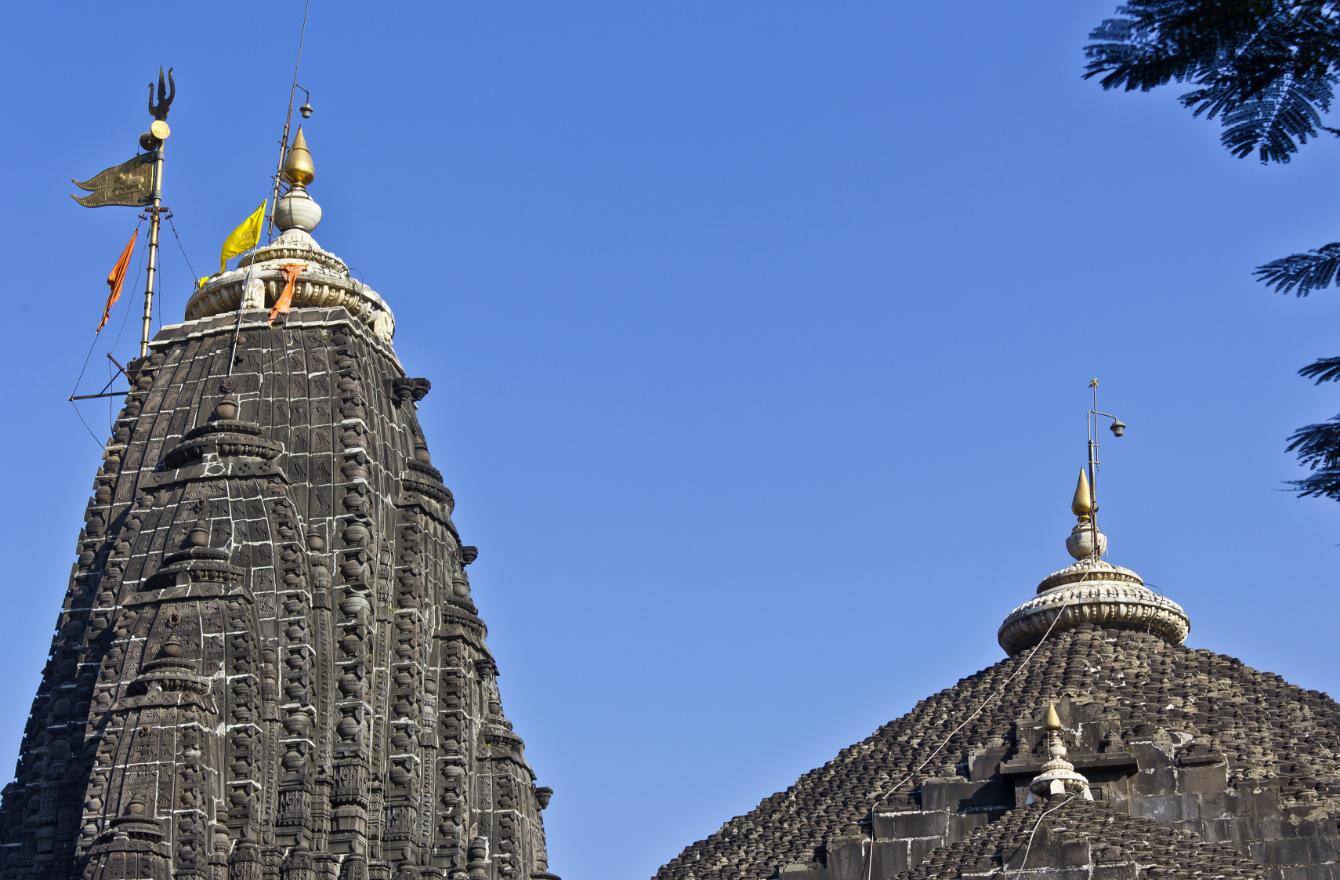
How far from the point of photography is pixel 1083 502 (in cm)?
5884

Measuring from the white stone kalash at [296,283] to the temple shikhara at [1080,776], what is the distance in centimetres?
1296

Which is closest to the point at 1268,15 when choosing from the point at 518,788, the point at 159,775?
the point at 159,775

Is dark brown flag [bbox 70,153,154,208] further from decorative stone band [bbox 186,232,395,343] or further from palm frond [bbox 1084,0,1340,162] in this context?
palm frond [bbox 1084,0,1340,162]

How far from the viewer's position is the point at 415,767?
4684cm

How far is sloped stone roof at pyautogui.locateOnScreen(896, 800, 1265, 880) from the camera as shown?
3988 centimetres

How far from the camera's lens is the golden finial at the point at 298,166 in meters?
54.8

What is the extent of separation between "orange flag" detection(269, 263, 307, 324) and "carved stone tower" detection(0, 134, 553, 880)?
7 cm

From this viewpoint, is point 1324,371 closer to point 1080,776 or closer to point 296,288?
point 1080,776

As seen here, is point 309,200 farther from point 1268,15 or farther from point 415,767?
point 1268,15

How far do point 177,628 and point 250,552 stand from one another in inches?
98.2

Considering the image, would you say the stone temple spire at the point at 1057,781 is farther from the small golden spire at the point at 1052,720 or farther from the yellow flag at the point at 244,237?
the yellow flag at the point at 244,237

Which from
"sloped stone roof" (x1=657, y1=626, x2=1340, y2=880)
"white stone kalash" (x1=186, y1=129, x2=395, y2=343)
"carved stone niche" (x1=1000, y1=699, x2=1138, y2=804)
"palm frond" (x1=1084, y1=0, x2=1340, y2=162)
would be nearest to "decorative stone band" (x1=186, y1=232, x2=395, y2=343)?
"white stone kalash" (x1=186, y1=129, x2=395, y2=343)

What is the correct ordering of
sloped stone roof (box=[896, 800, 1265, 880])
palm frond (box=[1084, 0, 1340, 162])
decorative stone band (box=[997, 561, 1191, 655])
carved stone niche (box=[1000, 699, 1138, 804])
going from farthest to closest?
1. decorative stone band (box=[997, 561, 1191, 655])
2. carved stone niche (box=[1000, 699, 1138, 804])
3. sloped stone roof (box=[896, 800, 1265, 880])
4. palm frond (box=[1084, 0, 1340, 162])

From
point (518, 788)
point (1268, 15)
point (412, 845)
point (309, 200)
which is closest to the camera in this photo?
point (1268, 15)
